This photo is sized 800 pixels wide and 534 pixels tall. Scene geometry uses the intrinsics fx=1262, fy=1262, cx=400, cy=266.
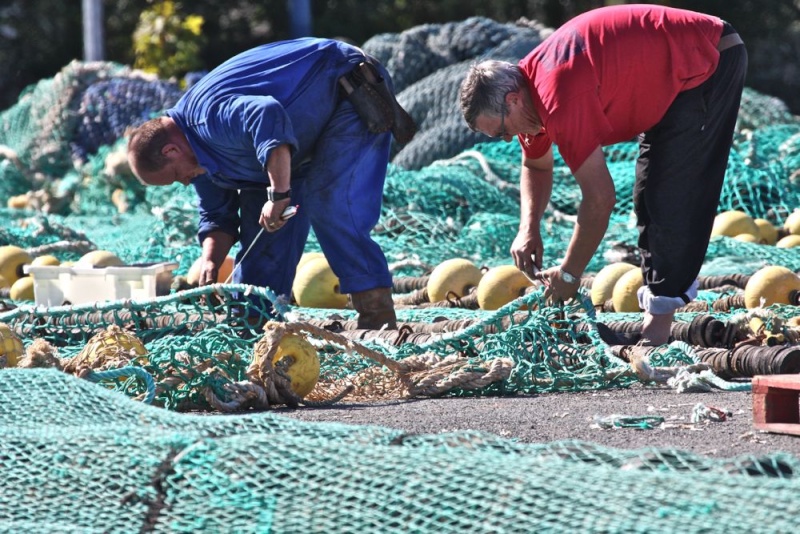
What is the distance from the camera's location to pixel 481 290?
23.4ft

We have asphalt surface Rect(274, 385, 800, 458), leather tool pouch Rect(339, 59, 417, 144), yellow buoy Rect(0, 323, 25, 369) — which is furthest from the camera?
leather tool pouch Rect(339, 59, 417, 144)

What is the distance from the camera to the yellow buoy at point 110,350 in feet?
16.3

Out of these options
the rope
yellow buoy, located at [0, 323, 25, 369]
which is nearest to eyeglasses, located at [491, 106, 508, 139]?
the rope

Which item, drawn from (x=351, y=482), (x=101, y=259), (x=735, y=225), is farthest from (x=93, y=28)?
(x=351, y=482)

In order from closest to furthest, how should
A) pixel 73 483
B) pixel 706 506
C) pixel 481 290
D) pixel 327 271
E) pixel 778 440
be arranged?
pixel 706 506, pixel 73 483, pixel 778 440, pixel 481 290, pixel 327 271

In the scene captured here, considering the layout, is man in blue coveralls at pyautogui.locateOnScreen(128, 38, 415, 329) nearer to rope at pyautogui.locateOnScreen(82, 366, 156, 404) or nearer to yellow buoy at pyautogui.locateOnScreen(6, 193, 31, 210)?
rope at pyautogui.locateOnScreen(82, 366, 156, 404)

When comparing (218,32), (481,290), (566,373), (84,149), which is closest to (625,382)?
(566,373)

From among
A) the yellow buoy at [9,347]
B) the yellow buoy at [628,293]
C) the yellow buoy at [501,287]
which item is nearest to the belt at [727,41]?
the yellow buoy at [628,293]

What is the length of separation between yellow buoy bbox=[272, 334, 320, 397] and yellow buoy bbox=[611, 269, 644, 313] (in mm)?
2438

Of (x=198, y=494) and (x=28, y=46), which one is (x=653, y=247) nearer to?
(x=198, y=494)

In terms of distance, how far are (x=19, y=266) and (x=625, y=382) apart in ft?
16.4

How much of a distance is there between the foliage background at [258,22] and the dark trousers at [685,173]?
1498 cm

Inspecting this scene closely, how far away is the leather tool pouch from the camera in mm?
5797

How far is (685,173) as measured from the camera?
5031mm
